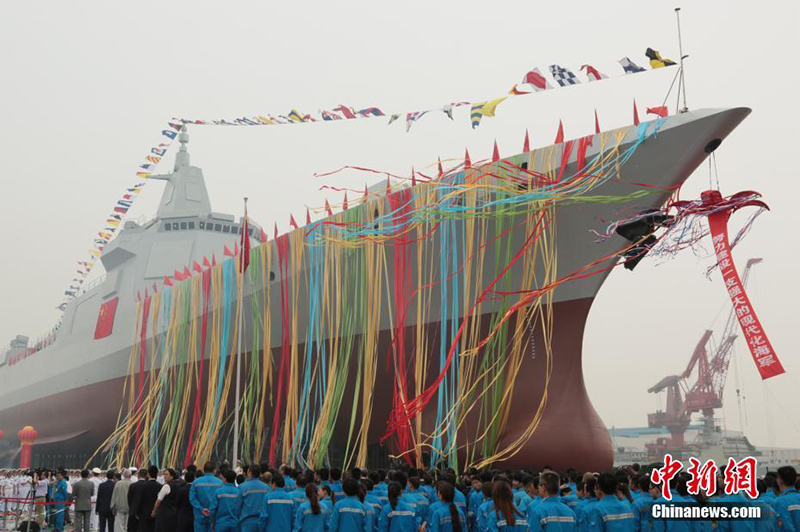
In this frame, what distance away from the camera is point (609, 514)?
14.9ft

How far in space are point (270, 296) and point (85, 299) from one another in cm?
1353

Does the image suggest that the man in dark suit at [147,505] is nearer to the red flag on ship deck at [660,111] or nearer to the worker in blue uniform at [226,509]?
the worker in blue uniform at [226,509]

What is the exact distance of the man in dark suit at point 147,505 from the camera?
275 inches

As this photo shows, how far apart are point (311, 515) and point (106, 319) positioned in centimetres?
1830

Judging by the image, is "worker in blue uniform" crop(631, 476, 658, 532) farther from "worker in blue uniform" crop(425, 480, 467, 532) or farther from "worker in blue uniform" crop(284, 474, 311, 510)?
"worker in blue uniform" crop(284, 474, 311, 510)

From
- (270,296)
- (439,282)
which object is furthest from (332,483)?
(270,296)

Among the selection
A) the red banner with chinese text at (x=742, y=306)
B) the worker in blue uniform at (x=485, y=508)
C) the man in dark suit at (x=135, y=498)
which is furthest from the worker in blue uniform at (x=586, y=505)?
the man in dark suit at (x=135, y=498)

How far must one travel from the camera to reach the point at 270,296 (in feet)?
46.1

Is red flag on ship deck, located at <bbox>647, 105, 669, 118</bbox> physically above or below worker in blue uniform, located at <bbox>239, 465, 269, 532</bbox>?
above

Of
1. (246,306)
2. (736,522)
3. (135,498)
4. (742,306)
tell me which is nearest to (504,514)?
(736,522)

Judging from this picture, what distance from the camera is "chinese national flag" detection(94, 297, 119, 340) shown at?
2133cm

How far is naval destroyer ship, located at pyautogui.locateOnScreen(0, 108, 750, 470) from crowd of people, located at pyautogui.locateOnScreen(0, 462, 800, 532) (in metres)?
4.16

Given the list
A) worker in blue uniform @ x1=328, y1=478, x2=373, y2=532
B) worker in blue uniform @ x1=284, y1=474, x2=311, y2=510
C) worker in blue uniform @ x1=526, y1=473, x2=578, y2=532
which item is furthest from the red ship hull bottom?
worker in blue uniform @ x1=526, y1=473, x2=578, y2=532

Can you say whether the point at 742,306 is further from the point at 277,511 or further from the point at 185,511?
the point at 185,511
